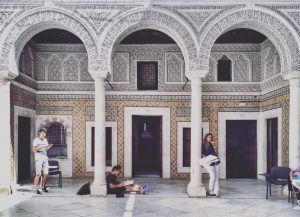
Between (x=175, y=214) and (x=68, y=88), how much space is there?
17.8ft

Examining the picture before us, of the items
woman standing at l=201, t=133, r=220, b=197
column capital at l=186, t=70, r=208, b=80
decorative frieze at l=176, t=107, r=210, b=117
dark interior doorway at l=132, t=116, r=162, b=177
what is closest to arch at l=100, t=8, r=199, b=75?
column capital at l=186, t=70, r=208, b=80

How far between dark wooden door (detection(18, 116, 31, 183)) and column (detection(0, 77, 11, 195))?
4.46 ft

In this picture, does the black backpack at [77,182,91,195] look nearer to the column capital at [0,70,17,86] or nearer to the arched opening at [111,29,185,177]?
the arched opening at [111,29,185,177]

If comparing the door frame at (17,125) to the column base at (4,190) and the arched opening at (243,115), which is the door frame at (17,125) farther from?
the arched opening at (243,115)

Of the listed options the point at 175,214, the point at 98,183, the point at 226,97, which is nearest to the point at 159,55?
the point at 226,97

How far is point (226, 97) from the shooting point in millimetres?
9766

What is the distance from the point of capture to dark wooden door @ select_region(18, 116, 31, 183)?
28.2 ft

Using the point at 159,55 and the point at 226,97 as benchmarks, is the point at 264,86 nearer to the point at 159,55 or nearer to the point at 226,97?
the point at 226,97

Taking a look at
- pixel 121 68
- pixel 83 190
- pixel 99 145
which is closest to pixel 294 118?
pixel 99 145

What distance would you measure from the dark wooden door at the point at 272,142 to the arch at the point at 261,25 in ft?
7.96

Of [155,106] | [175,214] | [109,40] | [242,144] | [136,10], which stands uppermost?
[136,10]

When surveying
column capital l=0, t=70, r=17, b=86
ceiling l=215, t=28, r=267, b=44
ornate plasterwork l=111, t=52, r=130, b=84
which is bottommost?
column capital l=0, t=70, r=17, b=86

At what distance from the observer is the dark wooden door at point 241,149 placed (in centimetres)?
990

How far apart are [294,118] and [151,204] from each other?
3.51 m
